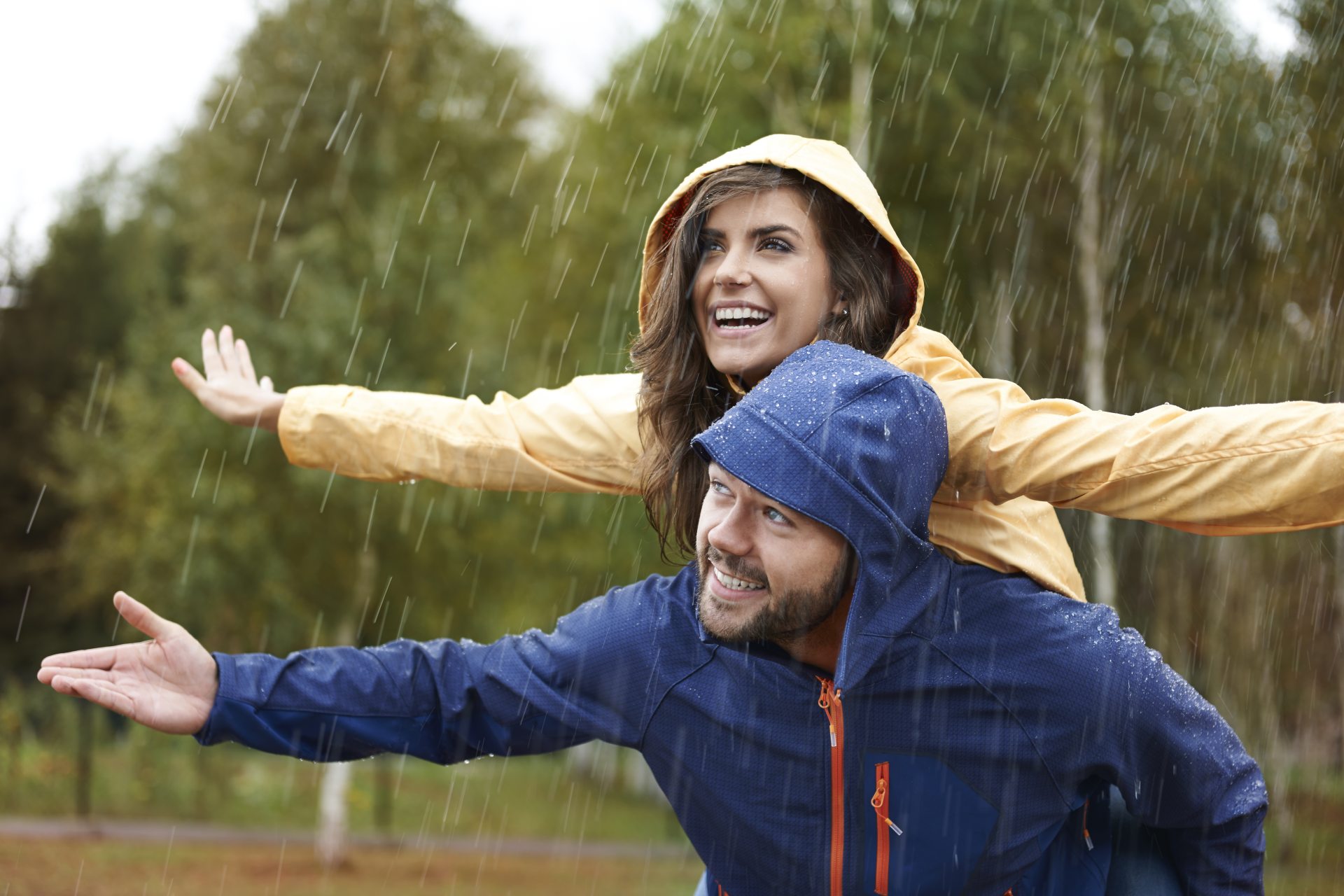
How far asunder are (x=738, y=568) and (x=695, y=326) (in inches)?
34.5

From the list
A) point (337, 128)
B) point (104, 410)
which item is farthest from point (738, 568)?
point (104, 410)

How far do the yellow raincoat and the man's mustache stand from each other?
0.50 metres

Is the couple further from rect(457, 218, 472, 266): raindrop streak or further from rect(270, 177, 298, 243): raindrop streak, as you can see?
rect(270, 177, 298, 243): raindrop streak

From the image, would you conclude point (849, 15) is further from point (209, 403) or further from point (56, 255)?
point (56, 255)

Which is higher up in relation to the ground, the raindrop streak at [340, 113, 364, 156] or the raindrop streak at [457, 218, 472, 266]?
the raindrop streak at [340, 113, 364, 156]

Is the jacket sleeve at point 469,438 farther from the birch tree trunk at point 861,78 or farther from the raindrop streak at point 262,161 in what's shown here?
the raindrop streak at point 262,161

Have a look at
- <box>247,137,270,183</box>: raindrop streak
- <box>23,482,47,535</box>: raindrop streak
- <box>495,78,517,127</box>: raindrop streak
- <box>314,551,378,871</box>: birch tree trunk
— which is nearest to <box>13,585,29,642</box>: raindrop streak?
<box>23,482,47,535</box>: raindrop streak

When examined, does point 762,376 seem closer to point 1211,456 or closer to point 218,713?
point 1211,456

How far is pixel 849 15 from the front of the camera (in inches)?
573

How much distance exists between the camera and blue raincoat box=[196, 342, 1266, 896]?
2604 mm

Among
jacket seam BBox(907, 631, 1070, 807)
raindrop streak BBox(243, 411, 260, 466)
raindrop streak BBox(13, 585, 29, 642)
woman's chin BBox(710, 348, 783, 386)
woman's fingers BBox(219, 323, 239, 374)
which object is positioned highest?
raindrop streak BBox(243, 411, 260, 466)

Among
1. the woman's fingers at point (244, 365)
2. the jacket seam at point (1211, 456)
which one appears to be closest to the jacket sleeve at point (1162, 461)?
the jacket seam at point (1211, 456)

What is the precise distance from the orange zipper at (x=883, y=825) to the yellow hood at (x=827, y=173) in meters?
1.02

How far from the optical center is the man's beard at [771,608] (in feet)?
8.71
